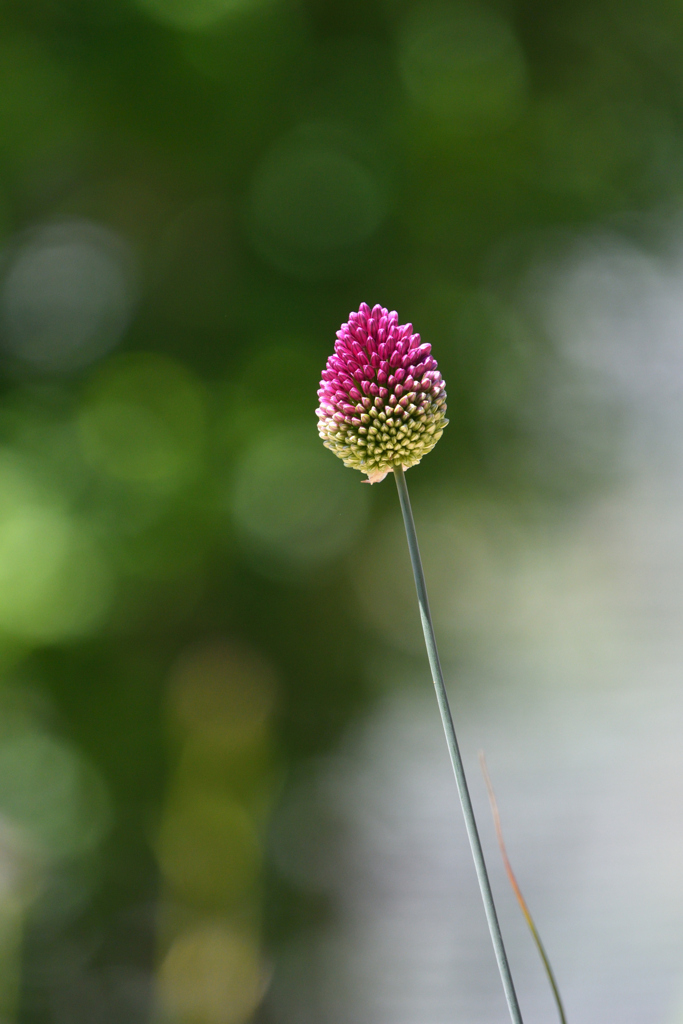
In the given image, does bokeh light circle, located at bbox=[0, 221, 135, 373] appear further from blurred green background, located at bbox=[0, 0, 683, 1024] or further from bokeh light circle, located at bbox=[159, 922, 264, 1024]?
bokeh light circle, located at bbox=[159, 922, 264, 1024]

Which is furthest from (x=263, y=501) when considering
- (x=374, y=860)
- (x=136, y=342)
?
(x=374, y=860)

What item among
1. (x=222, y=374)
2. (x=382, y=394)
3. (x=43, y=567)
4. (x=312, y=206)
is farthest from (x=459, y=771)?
(x=312, y=206)

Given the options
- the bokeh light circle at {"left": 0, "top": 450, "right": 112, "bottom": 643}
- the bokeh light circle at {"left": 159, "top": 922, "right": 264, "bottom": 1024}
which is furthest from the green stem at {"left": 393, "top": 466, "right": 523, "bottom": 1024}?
the bokeh light circle at {"left": 159, "top": 922, "right": 264, "bottom": 1024}

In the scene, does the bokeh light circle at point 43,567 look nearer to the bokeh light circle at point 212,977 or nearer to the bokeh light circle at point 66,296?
the bokeh light circle at point 66,296

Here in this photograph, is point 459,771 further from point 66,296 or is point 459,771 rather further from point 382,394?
point 66,296

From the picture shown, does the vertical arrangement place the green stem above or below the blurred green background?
below

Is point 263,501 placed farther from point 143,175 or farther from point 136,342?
Result: point 143,175

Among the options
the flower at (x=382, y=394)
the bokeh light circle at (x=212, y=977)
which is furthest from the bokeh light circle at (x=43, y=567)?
the flower at (x=382, y=394)
